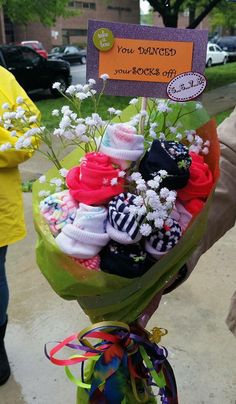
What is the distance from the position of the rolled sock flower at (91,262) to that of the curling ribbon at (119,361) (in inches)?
10.7

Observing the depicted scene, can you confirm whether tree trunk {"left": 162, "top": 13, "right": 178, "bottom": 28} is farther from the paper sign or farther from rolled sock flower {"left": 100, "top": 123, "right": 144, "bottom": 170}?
rolled sock flower {"left": 100, "top": 123, "right": 144, "bottom": 170}

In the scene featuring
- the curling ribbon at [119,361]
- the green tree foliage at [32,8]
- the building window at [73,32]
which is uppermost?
the curling ribbon at [119,361]

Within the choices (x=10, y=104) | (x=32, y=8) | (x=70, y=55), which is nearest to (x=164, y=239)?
(x=10, y=104)

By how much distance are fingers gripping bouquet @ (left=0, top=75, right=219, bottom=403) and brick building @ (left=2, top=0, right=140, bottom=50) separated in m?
37.1

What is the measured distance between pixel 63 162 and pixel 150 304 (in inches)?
19.6

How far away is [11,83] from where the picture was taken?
7.64 feet

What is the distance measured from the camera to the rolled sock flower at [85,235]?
1.18m

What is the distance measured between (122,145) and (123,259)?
0.29 metres

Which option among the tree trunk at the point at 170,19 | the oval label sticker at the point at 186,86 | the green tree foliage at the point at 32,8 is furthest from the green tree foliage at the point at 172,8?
the oval label sticker at the point at 186,86

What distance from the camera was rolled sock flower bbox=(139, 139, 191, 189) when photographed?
124 centimetres

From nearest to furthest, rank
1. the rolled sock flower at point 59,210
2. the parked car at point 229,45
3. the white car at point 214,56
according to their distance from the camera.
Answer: the rolled sock flower at point 59,210, the white car at point 214,56, the parked car at point 229,45

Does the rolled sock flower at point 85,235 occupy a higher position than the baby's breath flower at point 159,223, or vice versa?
the baby's breath flower at point 159,223

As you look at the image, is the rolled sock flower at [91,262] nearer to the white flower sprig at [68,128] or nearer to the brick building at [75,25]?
the white flower sprig at [68,128]

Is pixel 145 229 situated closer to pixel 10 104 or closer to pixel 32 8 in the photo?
pixel 10 104
